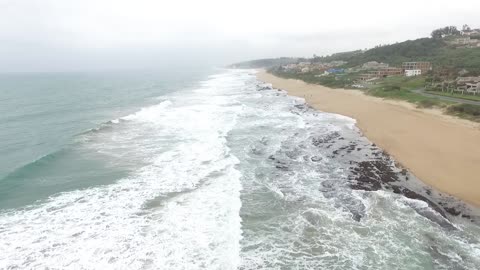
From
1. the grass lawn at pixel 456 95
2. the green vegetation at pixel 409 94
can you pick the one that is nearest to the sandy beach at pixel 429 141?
the green vegetation at pixel 409 94

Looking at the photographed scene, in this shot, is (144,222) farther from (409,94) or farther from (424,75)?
(424,75)

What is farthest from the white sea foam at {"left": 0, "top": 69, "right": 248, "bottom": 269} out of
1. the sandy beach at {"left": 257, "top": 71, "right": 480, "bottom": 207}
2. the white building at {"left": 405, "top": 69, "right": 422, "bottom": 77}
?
the white building at {"left": 405, "top": 69, "right": 422, "bottom": 77}

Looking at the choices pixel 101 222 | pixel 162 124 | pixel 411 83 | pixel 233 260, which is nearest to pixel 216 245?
pixel 233 260

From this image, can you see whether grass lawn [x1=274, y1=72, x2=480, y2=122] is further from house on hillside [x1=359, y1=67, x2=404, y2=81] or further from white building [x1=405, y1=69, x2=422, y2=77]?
white building [x1=405, y1=69, x2=422, y2=77]

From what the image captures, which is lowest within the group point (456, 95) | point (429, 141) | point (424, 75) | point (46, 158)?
point (429, 141)

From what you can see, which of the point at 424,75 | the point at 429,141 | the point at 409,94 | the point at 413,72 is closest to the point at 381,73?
the point at 413,72

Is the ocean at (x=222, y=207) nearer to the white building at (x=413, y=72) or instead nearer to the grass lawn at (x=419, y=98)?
the grass lawn at (x=419, y=98)
